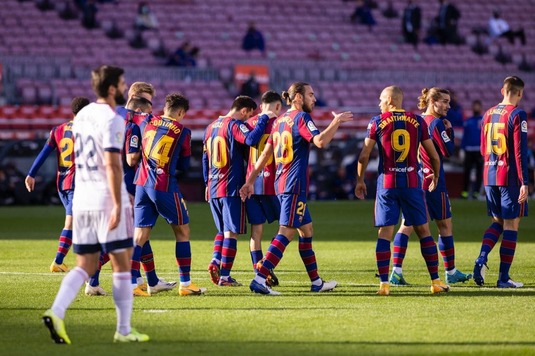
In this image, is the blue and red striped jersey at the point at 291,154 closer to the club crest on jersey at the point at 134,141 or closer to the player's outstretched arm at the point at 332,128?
the player's outstretched arm at the point at 332,128

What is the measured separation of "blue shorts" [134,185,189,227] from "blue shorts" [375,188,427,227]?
6.28 feet

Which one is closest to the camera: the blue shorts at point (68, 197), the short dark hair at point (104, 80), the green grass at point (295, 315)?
the green grass at point (295, 315)

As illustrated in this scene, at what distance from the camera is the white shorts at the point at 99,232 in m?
8.52

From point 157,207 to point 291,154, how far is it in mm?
1427

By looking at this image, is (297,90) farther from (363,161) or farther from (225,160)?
(225,160)

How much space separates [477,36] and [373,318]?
34387mm

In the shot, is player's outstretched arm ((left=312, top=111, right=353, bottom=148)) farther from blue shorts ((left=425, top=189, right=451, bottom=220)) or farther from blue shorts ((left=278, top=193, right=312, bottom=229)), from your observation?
blue shorts ((left=425, top=189, right=451, bottom=220))

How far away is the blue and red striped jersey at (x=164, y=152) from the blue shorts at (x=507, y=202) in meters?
3.40

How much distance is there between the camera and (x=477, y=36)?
42969 mm

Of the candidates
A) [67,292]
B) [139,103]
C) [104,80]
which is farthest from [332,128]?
[67,292]

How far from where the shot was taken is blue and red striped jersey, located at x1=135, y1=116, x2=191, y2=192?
11625 mm

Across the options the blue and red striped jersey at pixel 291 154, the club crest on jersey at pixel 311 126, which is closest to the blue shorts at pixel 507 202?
the blue and red striped jersey at pixel 291 154

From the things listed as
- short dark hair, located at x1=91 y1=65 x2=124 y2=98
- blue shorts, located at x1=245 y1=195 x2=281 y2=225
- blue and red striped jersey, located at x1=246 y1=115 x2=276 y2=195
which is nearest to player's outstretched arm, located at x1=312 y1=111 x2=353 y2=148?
blue and red striped jersey, located at x1=246 y1=115 x2=276 y2=195

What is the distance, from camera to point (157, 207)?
11641mm
